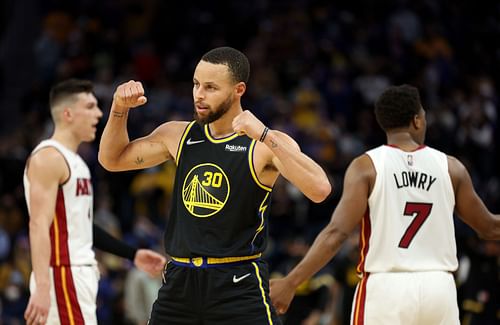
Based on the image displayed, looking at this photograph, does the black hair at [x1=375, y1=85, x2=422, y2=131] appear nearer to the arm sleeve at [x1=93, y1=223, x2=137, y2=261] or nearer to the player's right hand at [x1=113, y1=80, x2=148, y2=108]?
the player's right hand at [x1=113, y1=80, x2=148, y2=108]

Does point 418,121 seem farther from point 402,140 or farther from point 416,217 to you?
point 416,217

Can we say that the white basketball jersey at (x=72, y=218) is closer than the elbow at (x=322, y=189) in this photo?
No

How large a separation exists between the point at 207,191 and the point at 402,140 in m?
1.62

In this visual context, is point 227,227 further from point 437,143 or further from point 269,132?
point 437,143

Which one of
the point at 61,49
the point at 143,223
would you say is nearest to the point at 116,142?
the point at 143,223

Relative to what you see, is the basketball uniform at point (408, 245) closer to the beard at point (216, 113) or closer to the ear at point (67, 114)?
the beard at point (216, 113)

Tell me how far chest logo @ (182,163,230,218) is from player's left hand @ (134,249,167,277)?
180 centimetres

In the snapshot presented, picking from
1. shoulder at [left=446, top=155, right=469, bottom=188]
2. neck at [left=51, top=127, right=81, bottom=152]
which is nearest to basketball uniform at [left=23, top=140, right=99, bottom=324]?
neck at [left=51, top=127, right=81, bottom=152]

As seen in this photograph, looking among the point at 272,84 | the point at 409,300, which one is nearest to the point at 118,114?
the point at 409,300

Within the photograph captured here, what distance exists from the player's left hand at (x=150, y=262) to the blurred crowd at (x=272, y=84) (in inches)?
170

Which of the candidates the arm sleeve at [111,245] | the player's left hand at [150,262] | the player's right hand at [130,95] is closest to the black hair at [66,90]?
the arm sleeve at [111,245]

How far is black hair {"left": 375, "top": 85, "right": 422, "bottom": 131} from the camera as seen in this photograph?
6.54 m

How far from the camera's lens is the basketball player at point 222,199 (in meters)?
5.48

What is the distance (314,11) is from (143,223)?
730 cm
